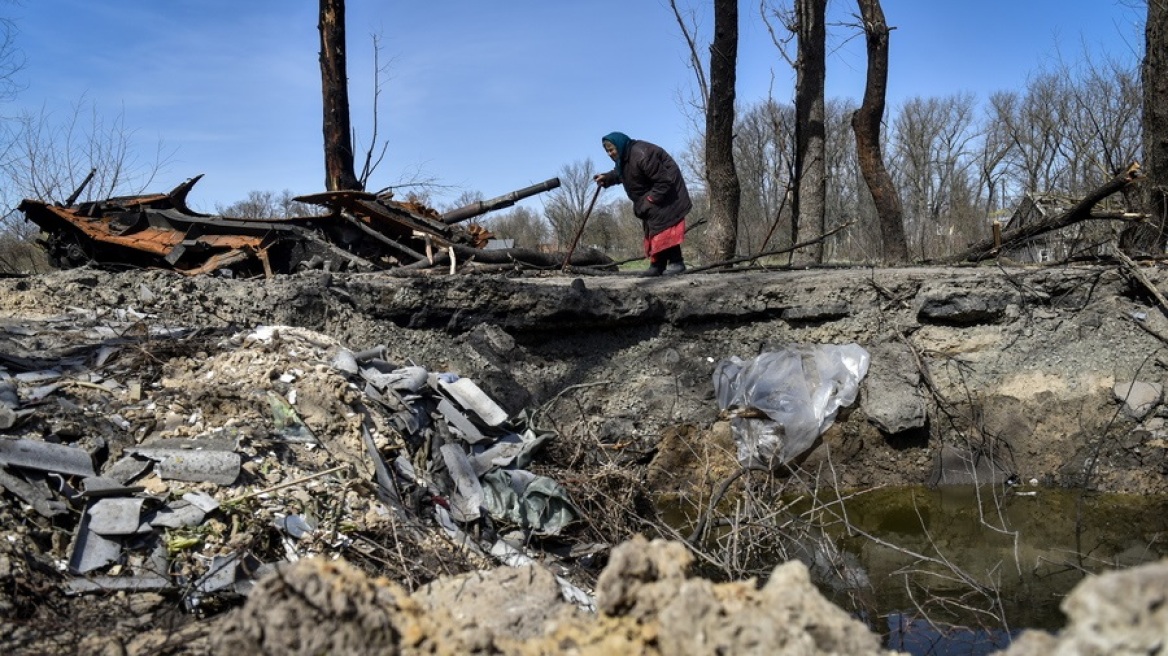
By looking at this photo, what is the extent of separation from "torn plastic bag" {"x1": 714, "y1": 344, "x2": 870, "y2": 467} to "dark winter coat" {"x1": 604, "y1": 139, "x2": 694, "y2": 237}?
197cm

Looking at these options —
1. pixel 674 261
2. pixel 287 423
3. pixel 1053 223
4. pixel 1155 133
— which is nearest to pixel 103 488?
pixel 287 423

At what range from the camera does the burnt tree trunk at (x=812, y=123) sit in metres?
11.8

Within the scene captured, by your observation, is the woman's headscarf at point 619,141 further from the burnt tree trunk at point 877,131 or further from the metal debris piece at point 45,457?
the metal debris piece at point 45,457

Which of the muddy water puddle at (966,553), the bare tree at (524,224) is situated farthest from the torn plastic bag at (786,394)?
the bare tree at (524,224)

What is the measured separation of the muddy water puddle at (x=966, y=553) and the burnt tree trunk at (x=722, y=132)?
4.90 m

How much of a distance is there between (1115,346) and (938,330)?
4.87ft

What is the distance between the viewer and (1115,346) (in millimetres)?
7492

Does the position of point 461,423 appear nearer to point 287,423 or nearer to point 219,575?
point 287,423

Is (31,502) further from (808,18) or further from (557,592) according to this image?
(808,18)

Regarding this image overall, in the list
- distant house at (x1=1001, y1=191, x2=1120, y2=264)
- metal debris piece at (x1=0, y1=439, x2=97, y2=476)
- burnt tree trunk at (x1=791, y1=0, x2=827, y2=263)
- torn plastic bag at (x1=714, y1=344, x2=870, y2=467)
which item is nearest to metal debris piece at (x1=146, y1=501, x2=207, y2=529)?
metal debris piece at (x1=0, y1=439, x2=97, y2=476)

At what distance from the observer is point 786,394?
281 inches

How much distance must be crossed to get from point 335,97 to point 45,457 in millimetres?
8652

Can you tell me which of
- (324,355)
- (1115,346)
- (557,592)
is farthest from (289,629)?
(1115,346)

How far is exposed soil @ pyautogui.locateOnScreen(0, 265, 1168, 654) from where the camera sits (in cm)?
567
